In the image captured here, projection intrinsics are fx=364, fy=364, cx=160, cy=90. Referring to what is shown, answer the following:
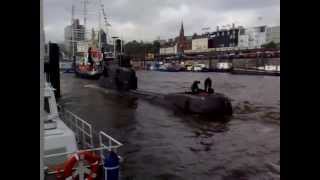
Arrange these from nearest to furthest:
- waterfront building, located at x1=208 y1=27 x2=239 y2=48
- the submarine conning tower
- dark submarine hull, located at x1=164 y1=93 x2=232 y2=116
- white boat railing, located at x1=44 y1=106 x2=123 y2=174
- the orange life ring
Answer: the orange life ring
white boat railing, located at x1=44 y1=106 x2=123 y2=174
dark submarine hull, located at x1=164 y1=93 x2=232 y2=116
the submarine conning tower
waterfront building, located at x1=208 y1=27 x2=239 y2=48

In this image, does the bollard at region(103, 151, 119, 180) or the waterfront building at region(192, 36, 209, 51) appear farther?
the waterfront building at region(192, 36, 209, 51)

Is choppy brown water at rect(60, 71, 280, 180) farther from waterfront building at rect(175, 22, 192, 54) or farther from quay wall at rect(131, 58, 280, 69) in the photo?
waterfront building at rect(175, 22, 192, 54)

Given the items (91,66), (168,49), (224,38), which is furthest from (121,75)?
(168,49)

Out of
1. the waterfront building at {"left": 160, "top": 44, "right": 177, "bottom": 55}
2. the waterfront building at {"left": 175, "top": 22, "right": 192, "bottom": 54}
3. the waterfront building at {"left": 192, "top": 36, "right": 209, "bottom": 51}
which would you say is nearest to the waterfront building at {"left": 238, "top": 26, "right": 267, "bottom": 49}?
the waterfront building at {"left": 192, "top": 36, "right": 209, "bottom": 51}

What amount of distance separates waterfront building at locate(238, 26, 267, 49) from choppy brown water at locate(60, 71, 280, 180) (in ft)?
241

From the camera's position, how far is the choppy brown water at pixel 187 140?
419 inches

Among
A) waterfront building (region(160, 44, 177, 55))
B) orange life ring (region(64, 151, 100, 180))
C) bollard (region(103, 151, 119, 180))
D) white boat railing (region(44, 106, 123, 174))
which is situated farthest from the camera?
waterfront building (region(160, 44, 177, 55))

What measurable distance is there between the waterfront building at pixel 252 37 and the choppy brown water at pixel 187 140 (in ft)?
241

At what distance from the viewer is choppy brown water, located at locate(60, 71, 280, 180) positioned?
10652mm

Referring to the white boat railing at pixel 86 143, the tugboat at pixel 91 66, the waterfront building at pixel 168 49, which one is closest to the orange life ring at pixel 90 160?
the white boat railing at pixel 86 143

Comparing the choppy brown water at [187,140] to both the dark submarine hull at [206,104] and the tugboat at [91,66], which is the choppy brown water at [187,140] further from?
the tugboat at [91,66]
